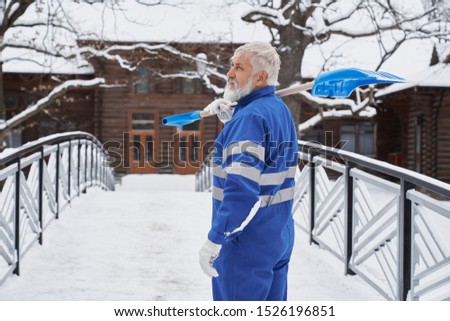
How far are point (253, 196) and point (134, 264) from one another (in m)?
3.10

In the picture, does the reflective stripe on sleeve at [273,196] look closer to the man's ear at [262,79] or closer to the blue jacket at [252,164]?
the blue jacket at [252,164]

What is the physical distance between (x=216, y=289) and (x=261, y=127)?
2.74 ft

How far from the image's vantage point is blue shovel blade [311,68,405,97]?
9.62 ft

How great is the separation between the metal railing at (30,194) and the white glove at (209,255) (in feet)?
8.15

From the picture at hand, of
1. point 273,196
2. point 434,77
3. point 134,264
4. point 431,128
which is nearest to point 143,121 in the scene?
point 431,128

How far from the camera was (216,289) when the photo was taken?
281 cm

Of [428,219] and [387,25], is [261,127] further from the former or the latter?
[387,25]

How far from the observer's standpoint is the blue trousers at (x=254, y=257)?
2.66m

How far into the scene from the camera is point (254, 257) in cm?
266

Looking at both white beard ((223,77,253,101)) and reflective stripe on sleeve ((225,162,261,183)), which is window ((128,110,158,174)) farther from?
reflective stripe on sleeve ((225,162,261,183))

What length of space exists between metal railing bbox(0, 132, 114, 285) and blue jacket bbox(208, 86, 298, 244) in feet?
8.18

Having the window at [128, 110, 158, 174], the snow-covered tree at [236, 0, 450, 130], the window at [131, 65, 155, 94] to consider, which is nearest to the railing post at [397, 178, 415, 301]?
the snow-covered tree at [236, 0, 450, 130]

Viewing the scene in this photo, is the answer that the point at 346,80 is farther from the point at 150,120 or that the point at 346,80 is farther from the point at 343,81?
the point at 150,120
